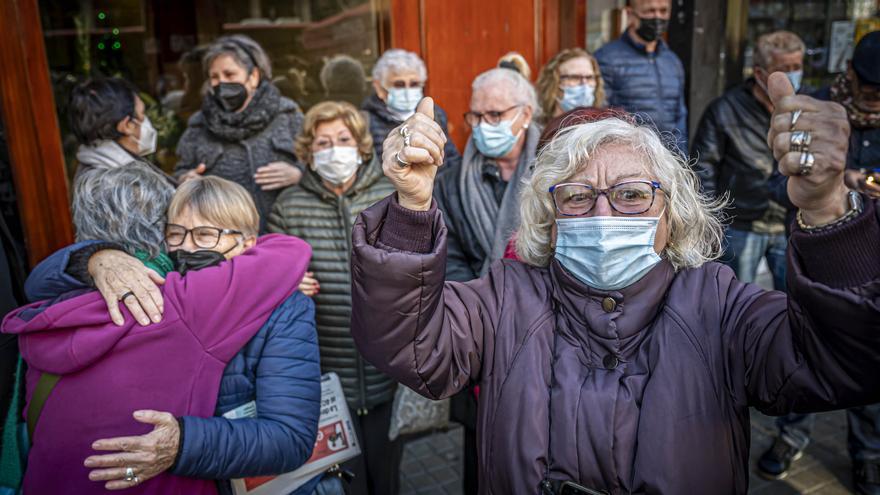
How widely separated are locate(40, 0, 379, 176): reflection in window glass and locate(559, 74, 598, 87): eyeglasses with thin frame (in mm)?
1728

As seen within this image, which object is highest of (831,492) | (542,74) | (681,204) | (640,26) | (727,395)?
(640,26)

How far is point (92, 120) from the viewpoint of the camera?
11.5 feet

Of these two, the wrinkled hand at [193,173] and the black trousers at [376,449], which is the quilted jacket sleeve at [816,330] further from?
the wrinkled hand at [193,173]

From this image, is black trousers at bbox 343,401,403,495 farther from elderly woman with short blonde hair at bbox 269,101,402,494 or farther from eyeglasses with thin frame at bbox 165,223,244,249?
eyeglasses with thin frame at bbox 165,223,244,249

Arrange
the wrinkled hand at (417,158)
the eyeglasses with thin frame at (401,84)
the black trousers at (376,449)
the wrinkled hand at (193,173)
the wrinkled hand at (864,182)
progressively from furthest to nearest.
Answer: the eyeglasses with thin frame at (401,84)
the wrinkled hand at (193,173)
the black trousers at (376,449)
the wrinkled hand at (864,182)
the wrinkled hand at (417,158)

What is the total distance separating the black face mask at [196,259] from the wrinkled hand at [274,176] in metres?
1.60

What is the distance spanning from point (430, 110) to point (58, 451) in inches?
58.3

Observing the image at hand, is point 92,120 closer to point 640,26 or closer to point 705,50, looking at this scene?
point 640,26

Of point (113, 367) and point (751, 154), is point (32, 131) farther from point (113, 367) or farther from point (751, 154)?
point (751, 154)

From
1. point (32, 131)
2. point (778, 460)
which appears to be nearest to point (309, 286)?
point (32, 131)

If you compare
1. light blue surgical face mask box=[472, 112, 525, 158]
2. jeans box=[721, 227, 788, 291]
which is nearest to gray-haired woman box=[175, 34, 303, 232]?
light blue surgical face mask box=[472, 112, 525, 158]

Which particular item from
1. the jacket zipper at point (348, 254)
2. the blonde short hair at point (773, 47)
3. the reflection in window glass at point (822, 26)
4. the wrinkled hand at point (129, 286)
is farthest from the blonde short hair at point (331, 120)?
the reflection in window glass at point (822, 26)

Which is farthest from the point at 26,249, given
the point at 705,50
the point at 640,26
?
the point at 705,50

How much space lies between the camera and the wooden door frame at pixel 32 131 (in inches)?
151
